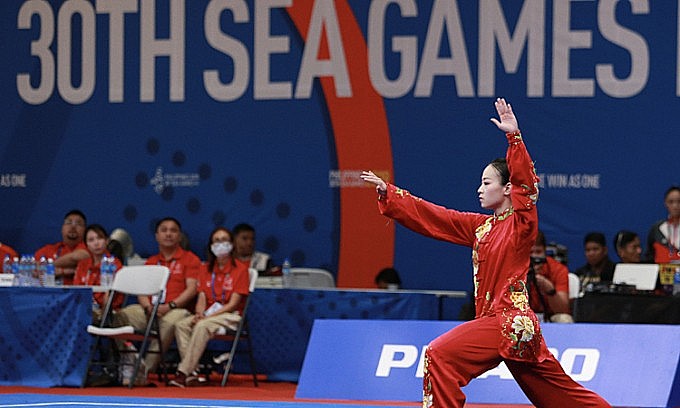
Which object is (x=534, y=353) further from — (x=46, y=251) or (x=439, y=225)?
(x=46, y=251)

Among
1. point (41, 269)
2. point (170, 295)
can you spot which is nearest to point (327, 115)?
point (170, 295)

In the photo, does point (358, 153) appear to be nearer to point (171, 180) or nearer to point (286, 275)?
point (286, 275)

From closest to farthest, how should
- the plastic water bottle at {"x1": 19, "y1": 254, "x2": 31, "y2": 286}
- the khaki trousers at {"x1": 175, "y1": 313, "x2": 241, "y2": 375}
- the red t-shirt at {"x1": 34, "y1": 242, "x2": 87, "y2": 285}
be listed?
the khaki trousers at {"x1": 175, "y1": 313, "x2": 241, "y2": 375}
the plastic water bottle at {"x1": 19, "y1": 254, "x2": 31, "y2": 286}
the red t-shirt at {"x1": 34, "y1": 242, "x2": 87, "y2": 285}

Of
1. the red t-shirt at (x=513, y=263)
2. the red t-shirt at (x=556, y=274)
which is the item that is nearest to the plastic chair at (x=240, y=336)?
the red t-shirt at (x=556, y=274)

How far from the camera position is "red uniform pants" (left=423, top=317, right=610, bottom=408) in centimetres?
683

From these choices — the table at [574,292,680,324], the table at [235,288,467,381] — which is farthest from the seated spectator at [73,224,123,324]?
the table at [574,292,680,324]

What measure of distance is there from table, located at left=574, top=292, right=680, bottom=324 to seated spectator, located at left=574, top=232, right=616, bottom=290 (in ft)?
3.43

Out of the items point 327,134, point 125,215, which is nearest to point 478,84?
point 327,134

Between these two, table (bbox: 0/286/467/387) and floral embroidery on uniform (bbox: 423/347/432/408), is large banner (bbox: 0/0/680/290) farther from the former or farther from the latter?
floral embroidery on uniform (bbox: 423/347/432/408)

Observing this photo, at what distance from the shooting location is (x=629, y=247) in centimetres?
1304

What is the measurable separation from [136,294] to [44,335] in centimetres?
90

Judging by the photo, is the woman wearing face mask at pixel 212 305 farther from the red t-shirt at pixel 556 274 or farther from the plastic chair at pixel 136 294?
the red t-shirt at pixel 556 274

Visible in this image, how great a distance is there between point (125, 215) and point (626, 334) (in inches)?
284

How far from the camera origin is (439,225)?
7.34 m
